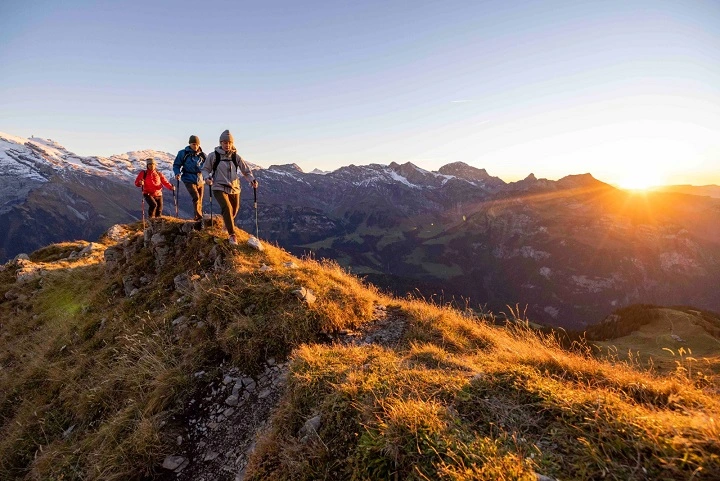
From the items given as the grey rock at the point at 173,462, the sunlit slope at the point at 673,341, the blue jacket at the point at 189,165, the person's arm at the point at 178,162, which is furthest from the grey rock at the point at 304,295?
the sunlit slope at the point at 673,341

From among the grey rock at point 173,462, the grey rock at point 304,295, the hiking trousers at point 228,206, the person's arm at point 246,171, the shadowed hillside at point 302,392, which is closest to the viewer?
the shadowed hillside at point 302,392

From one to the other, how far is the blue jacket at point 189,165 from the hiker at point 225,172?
2.99 meters

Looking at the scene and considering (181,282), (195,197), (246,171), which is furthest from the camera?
(195,197)

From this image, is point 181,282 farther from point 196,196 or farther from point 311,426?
point 311,426

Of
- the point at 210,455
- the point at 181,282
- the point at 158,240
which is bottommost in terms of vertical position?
the point at 210,455

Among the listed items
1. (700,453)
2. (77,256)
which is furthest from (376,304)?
(77,256)

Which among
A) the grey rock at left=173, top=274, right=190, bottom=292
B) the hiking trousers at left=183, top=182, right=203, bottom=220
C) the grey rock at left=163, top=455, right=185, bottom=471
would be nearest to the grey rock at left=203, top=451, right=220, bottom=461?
the grey rock at left=163, top=455, right=185, bottom=471

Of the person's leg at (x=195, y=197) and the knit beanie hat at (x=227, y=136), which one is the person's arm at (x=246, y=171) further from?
the person's leg at (x=195, y=197)

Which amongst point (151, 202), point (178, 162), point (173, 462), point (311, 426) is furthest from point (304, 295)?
point (151, 202)

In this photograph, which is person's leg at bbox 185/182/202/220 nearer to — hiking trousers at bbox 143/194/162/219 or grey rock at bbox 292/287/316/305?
hiking trousers at bbox 143/194/162/219

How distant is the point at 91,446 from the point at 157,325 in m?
4.01

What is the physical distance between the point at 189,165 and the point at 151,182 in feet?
16.0

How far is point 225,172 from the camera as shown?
42.9ft

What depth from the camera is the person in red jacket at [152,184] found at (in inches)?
730
